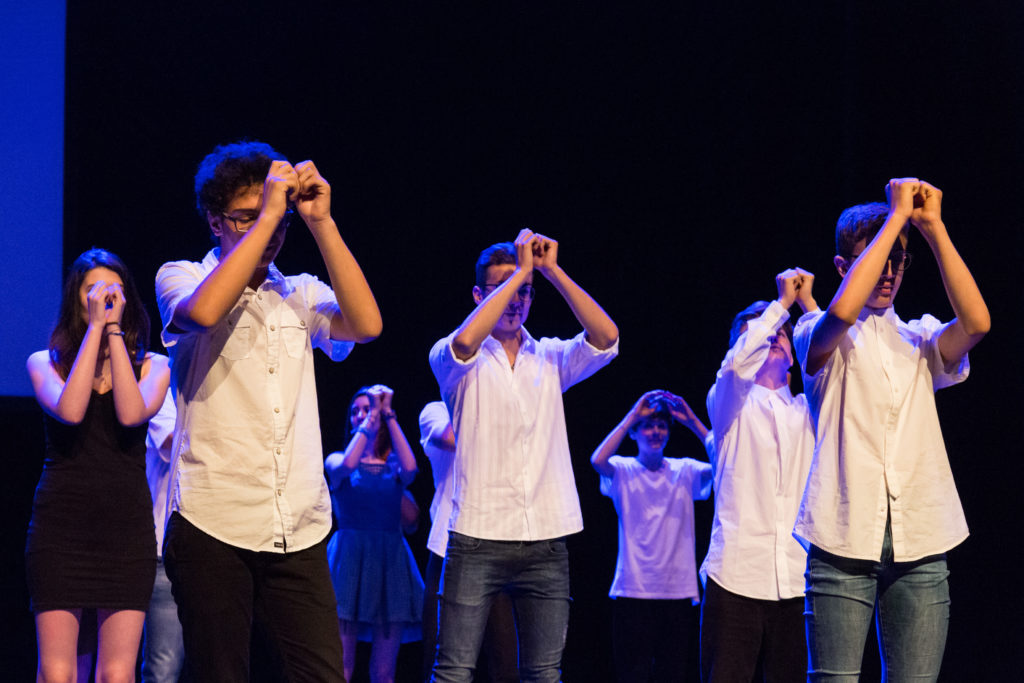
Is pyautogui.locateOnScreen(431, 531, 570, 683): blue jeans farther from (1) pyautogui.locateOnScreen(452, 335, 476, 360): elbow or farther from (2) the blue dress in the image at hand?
(2) the blue dress

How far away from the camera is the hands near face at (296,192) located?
2072 millimetres

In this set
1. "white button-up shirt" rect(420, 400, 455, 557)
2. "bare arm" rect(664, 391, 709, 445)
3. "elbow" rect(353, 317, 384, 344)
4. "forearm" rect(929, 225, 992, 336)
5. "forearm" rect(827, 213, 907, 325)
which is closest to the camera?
"elbow" rect(353, 317, 384, 344)

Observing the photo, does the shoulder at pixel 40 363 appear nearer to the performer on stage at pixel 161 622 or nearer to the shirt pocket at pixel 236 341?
the performer on stage at pixel 161 622

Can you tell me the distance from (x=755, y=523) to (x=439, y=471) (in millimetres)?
1265

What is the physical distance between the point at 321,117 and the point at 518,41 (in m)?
1.13

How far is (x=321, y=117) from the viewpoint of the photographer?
5.59 metres

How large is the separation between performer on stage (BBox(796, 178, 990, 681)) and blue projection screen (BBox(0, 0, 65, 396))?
11.3 ft

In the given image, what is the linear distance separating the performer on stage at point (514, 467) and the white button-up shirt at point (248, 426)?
1.01m

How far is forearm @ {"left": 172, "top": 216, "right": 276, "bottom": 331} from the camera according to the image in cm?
201

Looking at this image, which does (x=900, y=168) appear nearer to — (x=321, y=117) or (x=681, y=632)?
(x=681, y=632)

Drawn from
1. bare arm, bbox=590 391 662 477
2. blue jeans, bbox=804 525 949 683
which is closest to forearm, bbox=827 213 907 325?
blue jeans, bbox=804 525 949 683

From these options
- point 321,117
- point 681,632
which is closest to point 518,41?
point 321,117

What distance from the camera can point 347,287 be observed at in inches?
87.1

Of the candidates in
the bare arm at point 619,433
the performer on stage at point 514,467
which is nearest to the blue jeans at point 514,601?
the performer on stage at point 514,467
